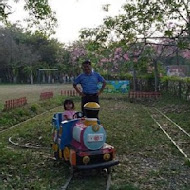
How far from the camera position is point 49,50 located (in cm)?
5481

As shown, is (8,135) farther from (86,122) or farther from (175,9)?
(175,9)

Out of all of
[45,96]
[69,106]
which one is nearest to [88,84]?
[69,106]

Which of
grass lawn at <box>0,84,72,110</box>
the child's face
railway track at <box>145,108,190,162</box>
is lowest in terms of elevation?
railway track at <box>145,108,190,162</box>

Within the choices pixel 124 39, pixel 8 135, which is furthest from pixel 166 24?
pixel 8 135

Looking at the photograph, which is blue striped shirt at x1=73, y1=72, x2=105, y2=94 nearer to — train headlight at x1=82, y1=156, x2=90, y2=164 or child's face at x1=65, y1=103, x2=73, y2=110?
child's face at x1=65, y1=103, x2=73, y2=110

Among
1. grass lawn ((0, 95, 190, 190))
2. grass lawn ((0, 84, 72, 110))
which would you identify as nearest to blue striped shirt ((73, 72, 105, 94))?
grass lawn ((0, 95, 190, 190))

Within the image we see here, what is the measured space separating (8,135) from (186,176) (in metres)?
5.66

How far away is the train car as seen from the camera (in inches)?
211

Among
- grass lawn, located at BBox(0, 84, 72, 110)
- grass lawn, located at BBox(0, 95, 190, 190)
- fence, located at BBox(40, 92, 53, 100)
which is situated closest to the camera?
→ grass lawn, located at BBox(0, 95, 190, 190)

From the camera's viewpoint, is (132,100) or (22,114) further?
(132,100)

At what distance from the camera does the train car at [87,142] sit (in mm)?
5363

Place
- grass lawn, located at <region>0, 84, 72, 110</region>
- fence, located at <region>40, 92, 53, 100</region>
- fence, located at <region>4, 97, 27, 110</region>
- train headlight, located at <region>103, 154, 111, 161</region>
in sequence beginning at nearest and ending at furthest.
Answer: train headlight, located at <region>103, 154, 111, 161</region> < fence, located at <region>4, 97, 27, 110</region> < fence, located at <region>40, 92, 53, 100</region> < grass lawn, located at <region>0, 84, 72, 110</region>

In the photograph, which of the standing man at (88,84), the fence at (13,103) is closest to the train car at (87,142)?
the standing man at (88,84)

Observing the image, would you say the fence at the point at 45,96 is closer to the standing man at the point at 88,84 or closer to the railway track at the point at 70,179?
the standing man at the point at 88,84
